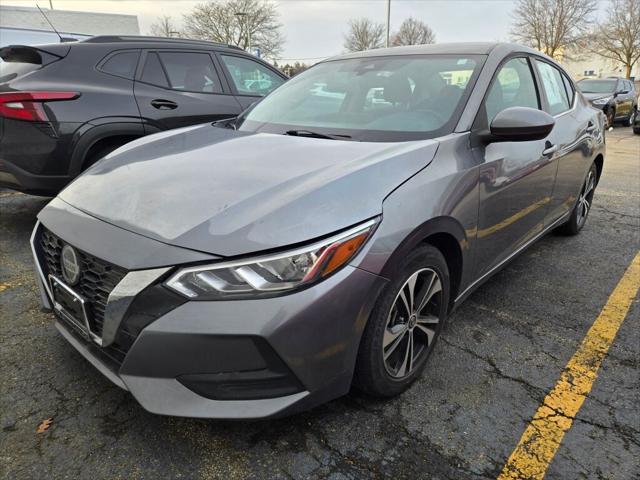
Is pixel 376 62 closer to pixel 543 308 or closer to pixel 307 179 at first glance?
pixel 307 179

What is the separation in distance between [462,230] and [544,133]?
687mm

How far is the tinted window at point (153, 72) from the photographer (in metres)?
4.38

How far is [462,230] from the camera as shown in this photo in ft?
7.37

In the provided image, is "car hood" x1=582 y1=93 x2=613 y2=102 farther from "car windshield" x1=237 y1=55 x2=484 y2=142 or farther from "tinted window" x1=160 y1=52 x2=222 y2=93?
"car windshield" x1=237 y1=55 x2=484 y2=142

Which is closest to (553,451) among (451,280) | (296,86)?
(451,280)

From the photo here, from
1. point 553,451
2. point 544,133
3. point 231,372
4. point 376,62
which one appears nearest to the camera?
point 231,372

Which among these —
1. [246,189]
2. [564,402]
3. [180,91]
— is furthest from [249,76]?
[564,402]

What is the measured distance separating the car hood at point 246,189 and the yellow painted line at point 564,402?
110 cm

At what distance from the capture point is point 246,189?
1.85 m

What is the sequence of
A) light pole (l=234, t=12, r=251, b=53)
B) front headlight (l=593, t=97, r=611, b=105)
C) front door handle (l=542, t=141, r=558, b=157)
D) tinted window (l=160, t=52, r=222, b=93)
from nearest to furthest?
front door handle (l=542, t=141, r=558, b=157) → tinted window (l=160, t=52, r=222, b=93) → front headlight (l=593, t=97, r=611, b=105) → light pole (l=234, t=12, r=251, b=53)

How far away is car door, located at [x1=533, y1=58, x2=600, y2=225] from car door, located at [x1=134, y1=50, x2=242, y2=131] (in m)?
2.95

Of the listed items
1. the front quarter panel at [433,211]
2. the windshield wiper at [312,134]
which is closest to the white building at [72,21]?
the windshield wiper at [312,134]

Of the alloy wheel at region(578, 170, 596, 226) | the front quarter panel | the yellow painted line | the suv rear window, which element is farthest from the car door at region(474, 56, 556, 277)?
the suv rear window

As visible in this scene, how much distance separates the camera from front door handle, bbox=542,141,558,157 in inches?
120
